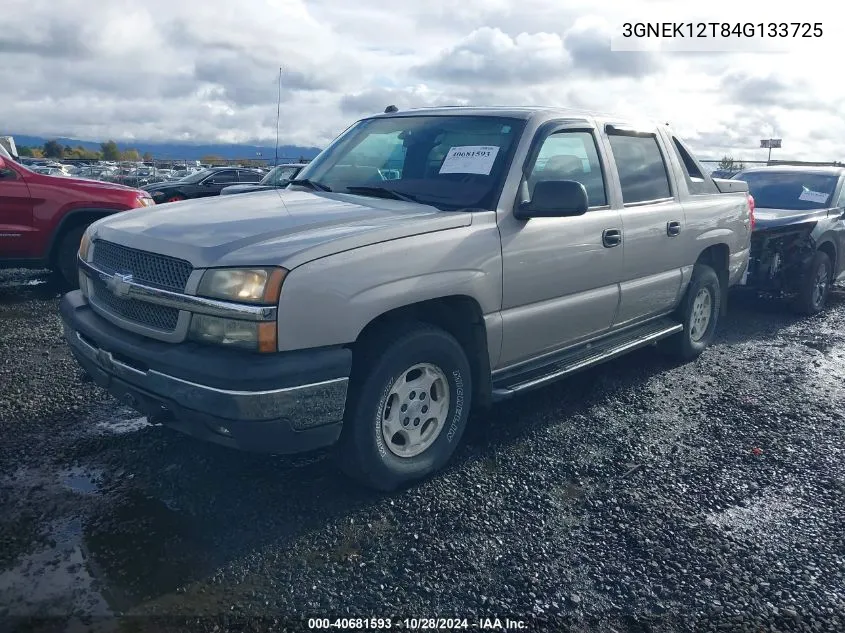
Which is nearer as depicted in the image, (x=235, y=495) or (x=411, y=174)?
(x=235, y=495)

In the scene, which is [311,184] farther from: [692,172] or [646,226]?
[692,172]

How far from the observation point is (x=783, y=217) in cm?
787

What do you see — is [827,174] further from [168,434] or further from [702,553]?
[168,434]

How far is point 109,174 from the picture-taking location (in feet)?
95.1

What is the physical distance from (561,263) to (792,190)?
607 cm

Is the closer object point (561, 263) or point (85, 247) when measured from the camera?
point (85, 247)

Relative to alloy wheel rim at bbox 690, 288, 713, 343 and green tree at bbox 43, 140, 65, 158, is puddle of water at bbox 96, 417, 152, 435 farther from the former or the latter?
green tree at bbox 43, 140, 65, 158

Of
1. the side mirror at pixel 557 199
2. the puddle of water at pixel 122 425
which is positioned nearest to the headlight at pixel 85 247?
the puddle of water at pixel 122 425

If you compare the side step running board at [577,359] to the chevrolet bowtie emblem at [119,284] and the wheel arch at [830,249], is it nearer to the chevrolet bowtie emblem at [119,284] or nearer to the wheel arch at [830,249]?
the chevrolet bowtie emblem at [119,284]

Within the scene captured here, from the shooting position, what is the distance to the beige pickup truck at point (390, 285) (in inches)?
116

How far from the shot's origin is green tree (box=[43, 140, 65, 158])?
64.1 metres

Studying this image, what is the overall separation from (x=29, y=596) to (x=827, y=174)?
30.5 feet

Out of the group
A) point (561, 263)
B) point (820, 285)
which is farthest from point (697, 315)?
point (820, 285)

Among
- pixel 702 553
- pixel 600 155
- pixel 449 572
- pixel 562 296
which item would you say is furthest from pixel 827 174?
pixel 449 572
